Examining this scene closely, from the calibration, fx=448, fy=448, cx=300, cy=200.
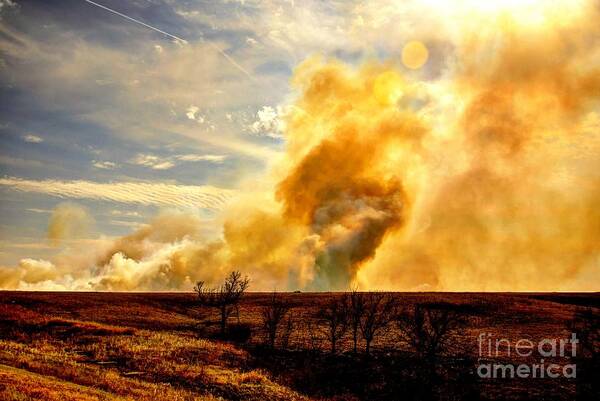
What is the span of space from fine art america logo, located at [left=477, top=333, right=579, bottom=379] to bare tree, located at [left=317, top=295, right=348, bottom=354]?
16.3 m

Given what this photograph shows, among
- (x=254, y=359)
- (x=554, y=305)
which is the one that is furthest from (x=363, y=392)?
(x=554, y=305)

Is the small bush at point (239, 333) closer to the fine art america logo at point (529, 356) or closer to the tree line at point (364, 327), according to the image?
the tree line at point (364, 327)

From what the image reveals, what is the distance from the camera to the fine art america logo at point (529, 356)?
41812 mm

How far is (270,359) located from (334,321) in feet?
38.7

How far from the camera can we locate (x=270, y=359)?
49.3 metres

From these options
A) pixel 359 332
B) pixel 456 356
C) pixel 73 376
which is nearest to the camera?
pixel 73 376

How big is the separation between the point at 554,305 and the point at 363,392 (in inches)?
2627

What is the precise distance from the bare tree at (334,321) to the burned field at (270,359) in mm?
486

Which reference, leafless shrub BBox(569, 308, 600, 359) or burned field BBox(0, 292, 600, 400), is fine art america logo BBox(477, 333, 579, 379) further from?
leafless shrub BBox(569, 308, 600, 359)

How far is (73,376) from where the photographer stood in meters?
31.2

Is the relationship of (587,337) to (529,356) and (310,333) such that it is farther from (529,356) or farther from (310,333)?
(310,333)

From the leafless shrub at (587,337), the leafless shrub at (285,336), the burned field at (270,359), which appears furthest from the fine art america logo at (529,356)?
the leafless shrub at (285,336)

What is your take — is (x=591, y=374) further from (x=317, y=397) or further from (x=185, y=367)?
(x=185, y=367)

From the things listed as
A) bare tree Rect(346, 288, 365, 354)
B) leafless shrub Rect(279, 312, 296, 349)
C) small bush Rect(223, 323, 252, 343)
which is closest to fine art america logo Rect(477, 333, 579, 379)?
bare tree Rect(346, 288, 365, 354)
